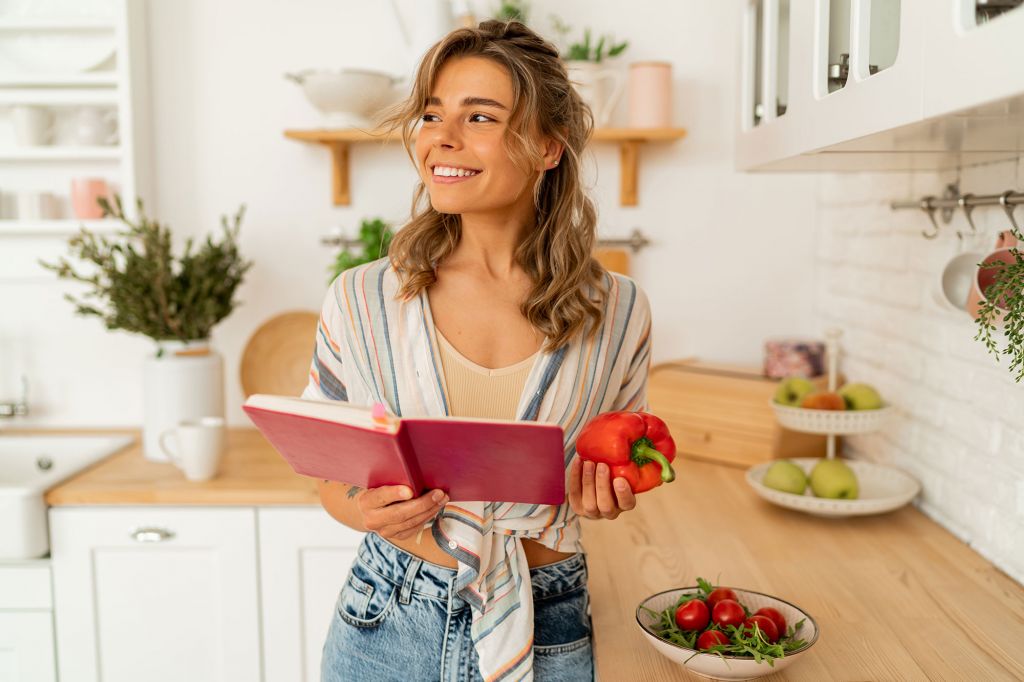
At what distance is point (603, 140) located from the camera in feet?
7.42

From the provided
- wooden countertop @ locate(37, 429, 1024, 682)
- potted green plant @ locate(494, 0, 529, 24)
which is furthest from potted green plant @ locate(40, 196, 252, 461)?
potted green plant @ locate(494, 0, 529, 24)

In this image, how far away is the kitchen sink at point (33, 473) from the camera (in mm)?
1825

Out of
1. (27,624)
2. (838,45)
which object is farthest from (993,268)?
(27,624)

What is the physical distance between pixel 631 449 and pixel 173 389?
4.49 feet

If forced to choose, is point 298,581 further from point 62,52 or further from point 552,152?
point 62,52

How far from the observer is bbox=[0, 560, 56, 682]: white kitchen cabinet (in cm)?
187

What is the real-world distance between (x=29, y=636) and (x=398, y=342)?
1221 mm

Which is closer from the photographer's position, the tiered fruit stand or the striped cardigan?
the striped cardigan

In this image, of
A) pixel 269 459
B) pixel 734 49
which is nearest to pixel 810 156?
pixel 734 49

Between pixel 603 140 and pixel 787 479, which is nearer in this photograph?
pixel 787 479

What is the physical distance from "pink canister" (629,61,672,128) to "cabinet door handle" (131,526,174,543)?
142cm

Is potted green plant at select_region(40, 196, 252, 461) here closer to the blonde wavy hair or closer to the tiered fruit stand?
the blonde wavy hair

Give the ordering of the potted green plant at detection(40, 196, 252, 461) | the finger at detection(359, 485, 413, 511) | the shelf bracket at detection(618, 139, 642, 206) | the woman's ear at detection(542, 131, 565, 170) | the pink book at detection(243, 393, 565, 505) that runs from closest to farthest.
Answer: the pink book at detection(243, 393, 565, 505) → the finger at detection(359, 485, 413, 511) → the woman's ear at detection(542, 131, 565, 170) → the potted green plant at detection(40, 196, 252, 461) → the shelf bracket at detection(618, 139, 642, 206)

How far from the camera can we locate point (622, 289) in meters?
1.37
